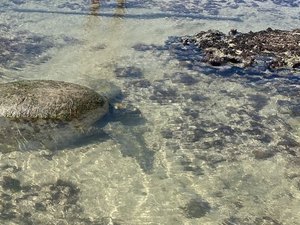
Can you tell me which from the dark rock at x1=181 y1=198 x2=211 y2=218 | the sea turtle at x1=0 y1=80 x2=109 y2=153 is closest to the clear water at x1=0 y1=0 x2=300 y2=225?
the dark rock at x1=181 y1=198 x2=211 y2=218

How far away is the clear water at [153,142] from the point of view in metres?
7.92

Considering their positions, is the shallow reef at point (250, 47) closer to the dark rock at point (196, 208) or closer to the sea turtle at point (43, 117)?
the sea turtle at point (43, 117)

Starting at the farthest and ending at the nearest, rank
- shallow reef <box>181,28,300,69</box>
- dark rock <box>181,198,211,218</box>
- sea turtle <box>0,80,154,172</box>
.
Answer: shallow reef <box>181,28,300,69</box> < sea turtle <box>0,80,154,172</box> < dark rock <box>181,198,211,218</box>

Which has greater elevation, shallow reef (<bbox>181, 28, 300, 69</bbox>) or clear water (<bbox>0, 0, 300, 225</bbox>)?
shallow reef (<bbox>181, 28, 300, 69</bbox>)

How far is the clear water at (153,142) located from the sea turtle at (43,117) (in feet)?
1.10

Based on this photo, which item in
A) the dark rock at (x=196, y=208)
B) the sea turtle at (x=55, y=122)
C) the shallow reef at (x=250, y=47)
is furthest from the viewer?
the shallow reef at (x=250, y=47)

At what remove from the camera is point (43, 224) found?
291 inches

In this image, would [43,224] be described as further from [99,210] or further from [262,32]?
[262,32]

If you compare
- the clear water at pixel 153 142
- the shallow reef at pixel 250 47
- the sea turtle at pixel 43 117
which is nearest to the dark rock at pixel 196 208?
the clear water at pixel 153 142

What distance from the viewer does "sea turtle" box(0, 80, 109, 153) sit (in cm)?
930

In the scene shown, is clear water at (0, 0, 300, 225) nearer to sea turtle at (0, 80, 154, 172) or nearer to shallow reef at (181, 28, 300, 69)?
sea turtle at (0, 80, 154, 172)

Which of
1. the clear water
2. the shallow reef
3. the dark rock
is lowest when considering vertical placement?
the dark rock

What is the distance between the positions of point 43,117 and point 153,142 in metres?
2.23

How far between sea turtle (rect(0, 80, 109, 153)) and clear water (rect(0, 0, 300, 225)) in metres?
0.34
